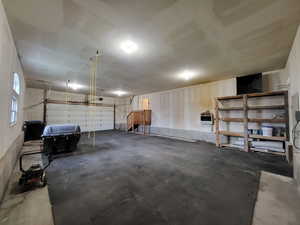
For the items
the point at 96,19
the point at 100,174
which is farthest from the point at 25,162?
the point at 96,19

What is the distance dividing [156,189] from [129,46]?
10.4 feet

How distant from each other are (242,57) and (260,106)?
233cm

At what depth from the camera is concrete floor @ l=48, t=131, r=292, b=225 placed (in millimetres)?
1622

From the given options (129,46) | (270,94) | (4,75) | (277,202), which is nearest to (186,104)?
(270,94)

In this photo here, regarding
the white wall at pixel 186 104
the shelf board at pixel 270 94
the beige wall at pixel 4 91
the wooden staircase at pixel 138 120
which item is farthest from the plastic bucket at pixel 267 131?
the beige wall at pixel 4 91

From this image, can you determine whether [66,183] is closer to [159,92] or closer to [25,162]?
[25,162]

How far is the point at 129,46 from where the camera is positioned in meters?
2.96

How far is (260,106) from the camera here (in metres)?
4.68

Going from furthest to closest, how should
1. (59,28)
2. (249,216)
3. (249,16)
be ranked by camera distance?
(59,28)
(249,16)
(249,216)

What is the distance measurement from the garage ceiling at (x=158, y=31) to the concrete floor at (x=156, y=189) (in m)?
3.02

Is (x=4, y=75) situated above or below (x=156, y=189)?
above

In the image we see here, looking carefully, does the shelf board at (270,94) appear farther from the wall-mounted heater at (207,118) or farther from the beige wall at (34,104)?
the beige wall at (34,104)

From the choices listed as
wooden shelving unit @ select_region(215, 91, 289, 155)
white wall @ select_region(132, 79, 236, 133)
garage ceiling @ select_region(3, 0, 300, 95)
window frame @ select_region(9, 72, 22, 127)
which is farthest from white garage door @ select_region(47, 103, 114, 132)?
wooden shelving unit @ select_region(215, 91, 289, 155)

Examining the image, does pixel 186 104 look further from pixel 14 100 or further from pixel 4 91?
pixel 14 100
